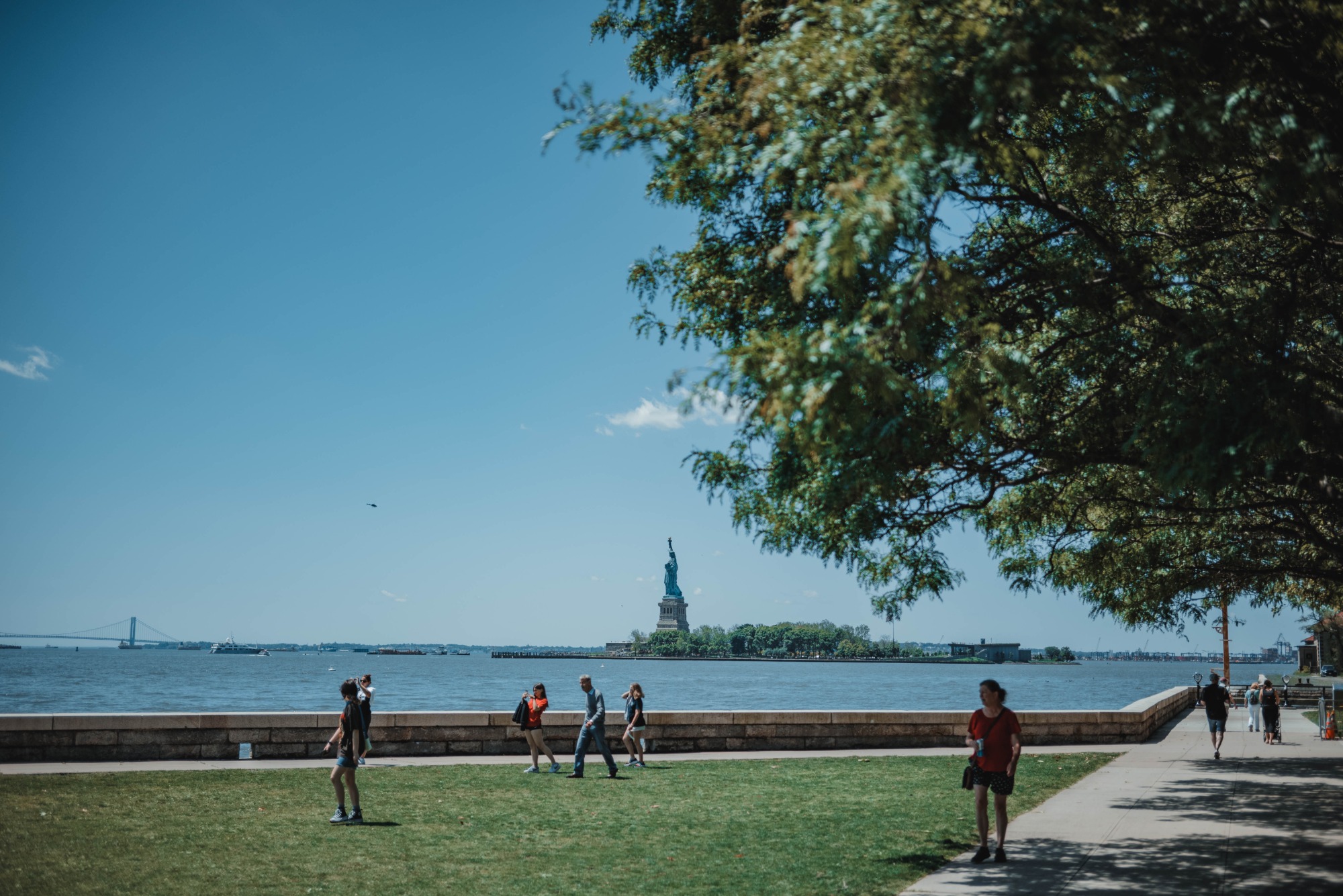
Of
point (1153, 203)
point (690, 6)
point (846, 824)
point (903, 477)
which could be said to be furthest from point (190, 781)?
point (1153, 203)

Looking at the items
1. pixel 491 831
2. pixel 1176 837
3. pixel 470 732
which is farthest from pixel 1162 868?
pixel 470 732

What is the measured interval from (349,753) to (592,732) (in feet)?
17.2

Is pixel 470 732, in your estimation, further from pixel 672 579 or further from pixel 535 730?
pixel 672 579

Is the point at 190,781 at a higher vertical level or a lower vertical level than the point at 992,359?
lower

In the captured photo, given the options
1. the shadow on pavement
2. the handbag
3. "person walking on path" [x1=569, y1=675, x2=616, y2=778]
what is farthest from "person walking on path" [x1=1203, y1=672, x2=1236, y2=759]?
the handbag

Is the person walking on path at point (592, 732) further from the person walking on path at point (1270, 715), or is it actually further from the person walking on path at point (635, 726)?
the person walking on path at point (1270, 715)

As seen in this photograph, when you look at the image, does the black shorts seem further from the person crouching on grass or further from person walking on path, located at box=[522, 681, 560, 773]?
person walking on path, located at box=[522, 681, 560, 773]

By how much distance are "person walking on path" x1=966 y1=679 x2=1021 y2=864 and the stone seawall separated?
9.81 metres

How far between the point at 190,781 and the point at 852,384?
12.3m

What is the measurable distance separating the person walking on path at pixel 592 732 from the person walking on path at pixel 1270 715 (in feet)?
51.8

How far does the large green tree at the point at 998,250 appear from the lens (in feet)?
18.3

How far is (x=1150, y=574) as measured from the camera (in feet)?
59.4

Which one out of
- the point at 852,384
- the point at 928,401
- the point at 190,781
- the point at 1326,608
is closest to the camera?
the point at 852,384

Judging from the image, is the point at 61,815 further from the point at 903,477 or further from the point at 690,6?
the point at 690,6
